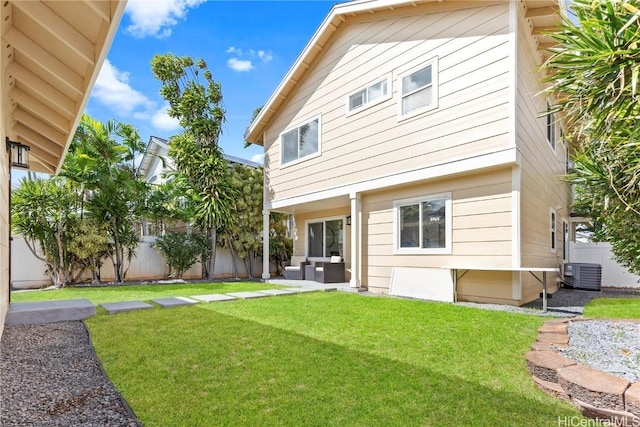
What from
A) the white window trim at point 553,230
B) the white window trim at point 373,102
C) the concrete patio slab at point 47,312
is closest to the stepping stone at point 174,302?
the concrete patio slab at point 47,312

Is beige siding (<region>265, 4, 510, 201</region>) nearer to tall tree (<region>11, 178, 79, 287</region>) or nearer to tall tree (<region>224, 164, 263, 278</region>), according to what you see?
tall tree (<region>224, 164, 263, 278</region>)

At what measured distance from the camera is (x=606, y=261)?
12578mm

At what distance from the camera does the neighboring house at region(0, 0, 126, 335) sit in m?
3.49

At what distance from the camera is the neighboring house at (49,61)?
349cm

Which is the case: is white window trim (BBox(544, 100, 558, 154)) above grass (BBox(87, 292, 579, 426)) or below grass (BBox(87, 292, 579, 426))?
above

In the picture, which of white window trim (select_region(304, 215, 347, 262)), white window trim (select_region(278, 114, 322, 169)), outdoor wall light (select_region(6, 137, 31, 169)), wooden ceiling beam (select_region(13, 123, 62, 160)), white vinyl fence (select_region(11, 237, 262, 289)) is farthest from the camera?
white window trim (select_region(304, 215, 347, 262))

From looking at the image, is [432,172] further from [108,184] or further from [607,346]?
[108,184]

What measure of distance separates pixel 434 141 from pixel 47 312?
7590 millimetres

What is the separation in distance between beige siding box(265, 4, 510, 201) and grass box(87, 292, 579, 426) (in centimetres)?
360

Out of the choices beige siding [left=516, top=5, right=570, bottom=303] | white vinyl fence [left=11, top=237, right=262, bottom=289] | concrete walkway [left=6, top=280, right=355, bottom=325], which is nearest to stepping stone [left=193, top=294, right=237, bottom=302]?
concrete walkway [left=6, top=280, right=355, bottom=325]

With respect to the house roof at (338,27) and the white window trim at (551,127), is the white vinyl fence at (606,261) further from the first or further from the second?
the house roof at (338,27)

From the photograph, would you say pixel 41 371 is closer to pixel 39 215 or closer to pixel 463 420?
pixel 463 420

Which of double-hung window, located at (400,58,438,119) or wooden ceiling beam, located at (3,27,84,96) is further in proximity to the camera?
double-hung window, located at (400,58,438,119)

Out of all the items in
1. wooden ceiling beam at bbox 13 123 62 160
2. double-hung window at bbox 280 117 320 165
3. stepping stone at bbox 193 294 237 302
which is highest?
double-hung window at bbox 280 117 320 165
